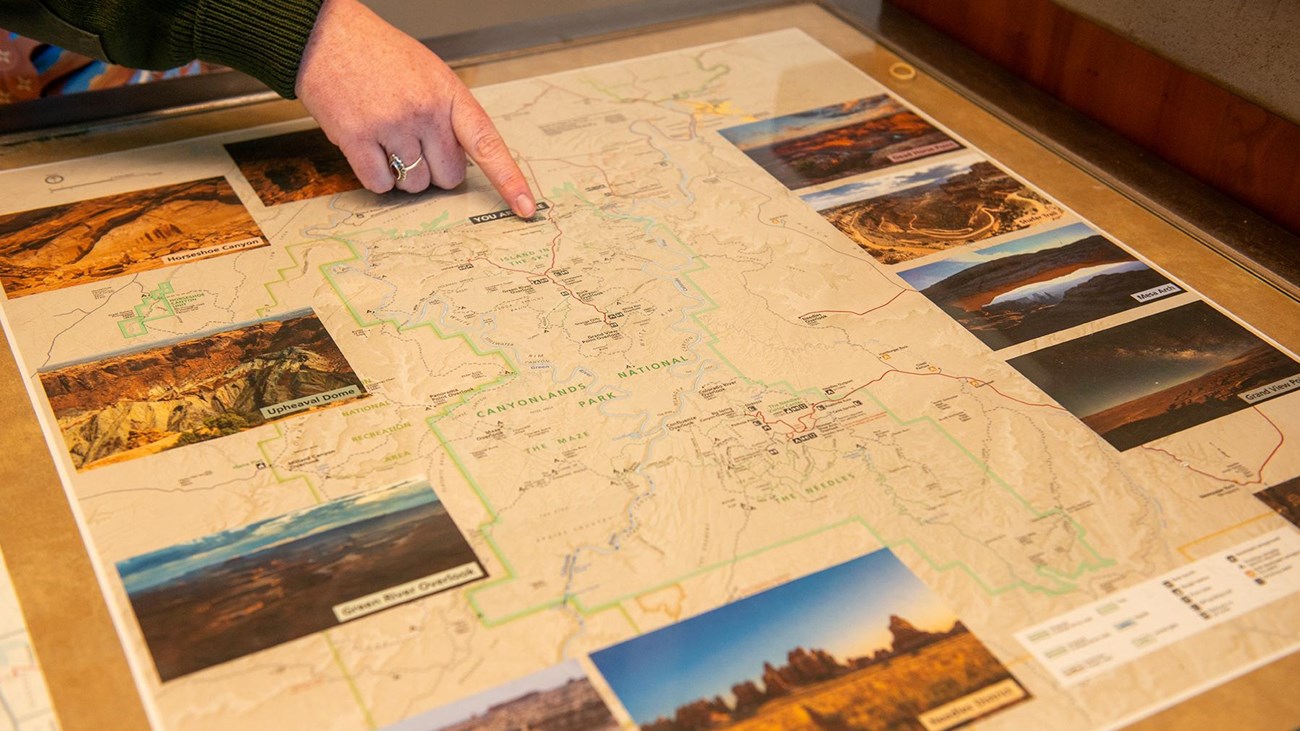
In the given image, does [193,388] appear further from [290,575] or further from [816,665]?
[816,665]

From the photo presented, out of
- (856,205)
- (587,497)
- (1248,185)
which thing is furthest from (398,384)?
(1248,185)

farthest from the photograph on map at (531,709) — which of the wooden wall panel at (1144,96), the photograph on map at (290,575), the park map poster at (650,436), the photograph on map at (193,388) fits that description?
the wooden wall panel at (1144,96)

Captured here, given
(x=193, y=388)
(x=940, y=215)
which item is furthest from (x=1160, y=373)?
(x=193, y=388)

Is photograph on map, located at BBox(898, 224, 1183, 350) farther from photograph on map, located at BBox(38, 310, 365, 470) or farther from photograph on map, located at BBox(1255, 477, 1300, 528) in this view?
photograph on map, located at BBox(38, 310, 365, 470)

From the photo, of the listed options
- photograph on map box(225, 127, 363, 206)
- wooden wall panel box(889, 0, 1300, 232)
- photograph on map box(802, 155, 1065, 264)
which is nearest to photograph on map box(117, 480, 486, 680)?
photograph on map box(225, 127, 363, 206)

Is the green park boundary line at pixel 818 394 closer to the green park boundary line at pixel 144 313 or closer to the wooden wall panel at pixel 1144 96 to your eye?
the green park boundary line at pixel 144 313

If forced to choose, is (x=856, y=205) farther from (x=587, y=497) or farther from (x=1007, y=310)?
(x=587, y=497)
